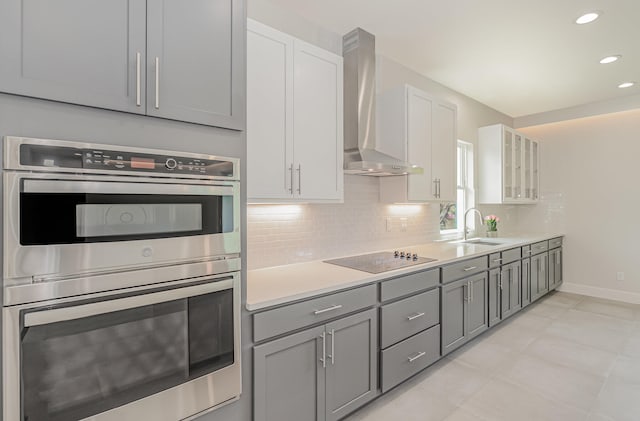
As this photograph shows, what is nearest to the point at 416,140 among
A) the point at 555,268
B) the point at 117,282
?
the point at 117,282

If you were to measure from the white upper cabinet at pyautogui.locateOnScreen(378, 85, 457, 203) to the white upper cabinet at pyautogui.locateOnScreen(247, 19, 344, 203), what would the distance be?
843 millimetres

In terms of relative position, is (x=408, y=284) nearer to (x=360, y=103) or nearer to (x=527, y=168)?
(x=360, y=103)

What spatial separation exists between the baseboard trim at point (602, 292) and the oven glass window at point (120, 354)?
5.83 meters

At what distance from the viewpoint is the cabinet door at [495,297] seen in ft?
11.1

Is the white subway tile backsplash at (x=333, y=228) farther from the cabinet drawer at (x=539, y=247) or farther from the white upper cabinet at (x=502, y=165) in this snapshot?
the cabinet drawer at (x=539, y=247)

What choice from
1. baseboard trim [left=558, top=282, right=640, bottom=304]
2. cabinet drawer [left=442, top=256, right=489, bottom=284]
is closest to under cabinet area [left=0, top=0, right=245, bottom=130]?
cabinet drawer [left=442, top=256, right=489, bottom=284]

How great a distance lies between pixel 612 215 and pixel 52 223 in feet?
21.1

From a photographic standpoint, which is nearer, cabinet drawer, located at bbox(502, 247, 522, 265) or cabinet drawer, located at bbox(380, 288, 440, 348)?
cabinet drawer, located at bbox(380, 288, 440, 348)

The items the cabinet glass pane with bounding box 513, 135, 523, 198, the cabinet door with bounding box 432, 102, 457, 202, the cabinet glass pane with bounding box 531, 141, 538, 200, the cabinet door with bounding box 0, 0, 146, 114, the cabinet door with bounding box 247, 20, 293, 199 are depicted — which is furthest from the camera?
the cabinet glass pane with bounding box 531, 141, 538, 200

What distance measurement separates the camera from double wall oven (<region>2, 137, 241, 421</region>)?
103 cm

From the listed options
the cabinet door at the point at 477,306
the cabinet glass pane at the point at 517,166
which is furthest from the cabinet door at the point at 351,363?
the cabinet glass pane at the point at 517,166

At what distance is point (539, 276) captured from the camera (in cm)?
449

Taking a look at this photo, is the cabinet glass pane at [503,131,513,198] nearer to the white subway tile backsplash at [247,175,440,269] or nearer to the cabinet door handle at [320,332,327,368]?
the white subway tile backsplash at [247,175,440,269]

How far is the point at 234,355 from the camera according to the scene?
1.50m
